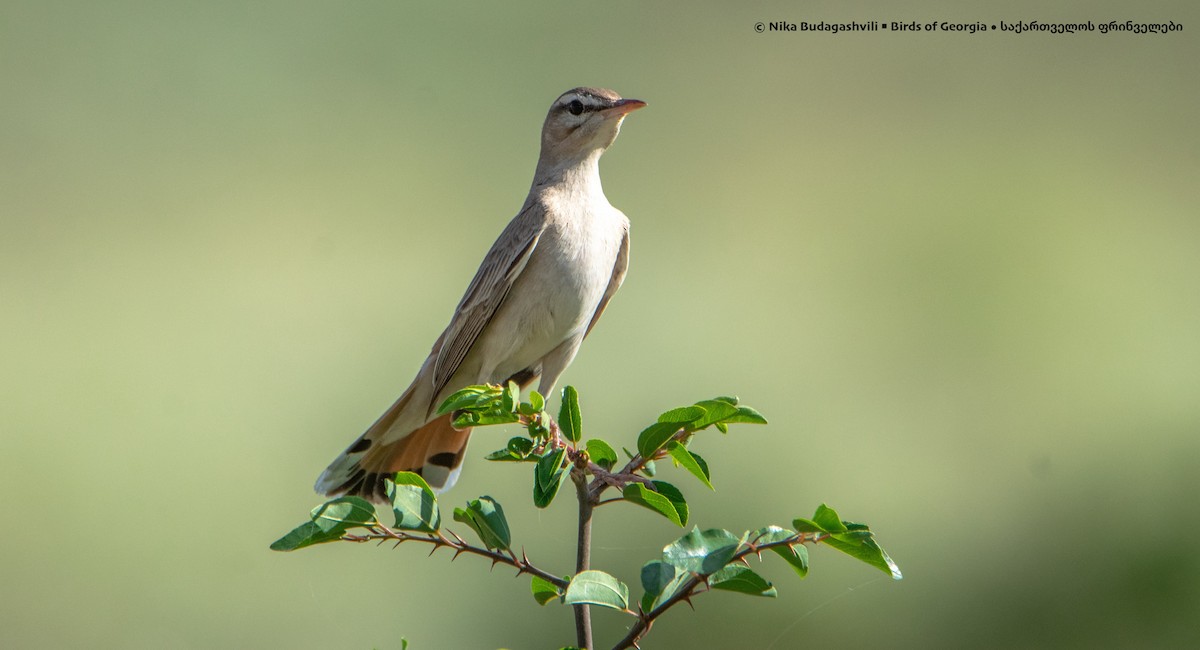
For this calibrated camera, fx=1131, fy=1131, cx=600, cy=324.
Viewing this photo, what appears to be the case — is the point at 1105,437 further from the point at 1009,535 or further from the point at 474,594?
the point at 474,594

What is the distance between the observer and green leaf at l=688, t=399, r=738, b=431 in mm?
1846

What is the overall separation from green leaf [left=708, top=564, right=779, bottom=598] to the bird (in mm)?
2301

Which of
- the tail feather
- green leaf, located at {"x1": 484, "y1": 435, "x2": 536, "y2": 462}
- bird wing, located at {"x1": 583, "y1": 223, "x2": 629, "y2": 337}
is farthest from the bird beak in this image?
green leaf, located at {"x1": 484, "y1": 435, "x2": 536, "y2": 462}

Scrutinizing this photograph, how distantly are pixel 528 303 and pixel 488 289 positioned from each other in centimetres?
15

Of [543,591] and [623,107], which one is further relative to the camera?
[623,107]

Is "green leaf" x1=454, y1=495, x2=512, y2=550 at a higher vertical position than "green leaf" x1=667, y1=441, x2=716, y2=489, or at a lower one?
lower

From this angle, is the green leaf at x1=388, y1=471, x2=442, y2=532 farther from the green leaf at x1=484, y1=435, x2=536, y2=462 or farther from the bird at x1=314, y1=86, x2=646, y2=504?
the bird at x1=314, y1=86, x2=646, y2=504

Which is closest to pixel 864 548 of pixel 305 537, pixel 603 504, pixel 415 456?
pixel 603 504

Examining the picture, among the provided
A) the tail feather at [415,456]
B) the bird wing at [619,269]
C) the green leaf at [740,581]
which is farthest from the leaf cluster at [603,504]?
the bird wing at [619,269]

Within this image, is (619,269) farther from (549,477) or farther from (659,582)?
(659,582)

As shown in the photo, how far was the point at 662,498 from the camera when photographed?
1.86 metres

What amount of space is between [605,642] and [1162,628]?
3341 mm

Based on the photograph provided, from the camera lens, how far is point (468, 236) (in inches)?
466

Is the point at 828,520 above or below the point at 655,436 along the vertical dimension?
below
